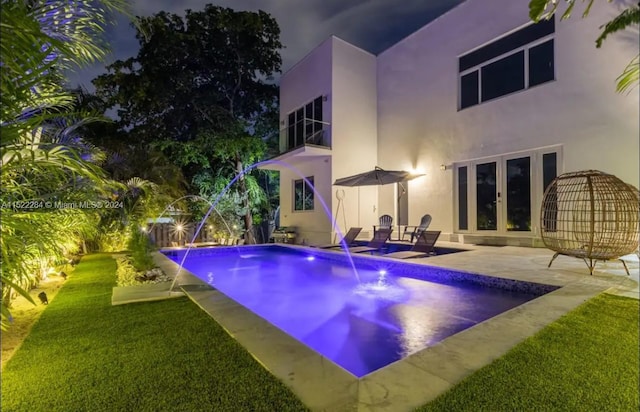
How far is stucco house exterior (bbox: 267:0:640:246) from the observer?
784 centimetres

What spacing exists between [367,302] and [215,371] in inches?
142

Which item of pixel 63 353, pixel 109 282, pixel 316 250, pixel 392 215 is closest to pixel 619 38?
pixel 392 215

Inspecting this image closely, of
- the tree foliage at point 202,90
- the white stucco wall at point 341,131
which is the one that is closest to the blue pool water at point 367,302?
the white stucco wall at point 341,131

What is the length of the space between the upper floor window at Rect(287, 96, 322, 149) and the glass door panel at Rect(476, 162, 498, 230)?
5.87 meters

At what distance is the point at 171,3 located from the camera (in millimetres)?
14648

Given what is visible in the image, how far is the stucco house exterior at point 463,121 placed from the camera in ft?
25.7

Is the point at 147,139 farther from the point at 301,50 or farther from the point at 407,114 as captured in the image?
the point at 407,114

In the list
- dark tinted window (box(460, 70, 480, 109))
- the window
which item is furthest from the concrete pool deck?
the window

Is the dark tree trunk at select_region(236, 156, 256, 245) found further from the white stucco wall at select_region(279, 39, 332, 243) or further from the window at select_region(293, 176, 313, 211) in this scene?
the window at select_region(293, 176, 313, 211)

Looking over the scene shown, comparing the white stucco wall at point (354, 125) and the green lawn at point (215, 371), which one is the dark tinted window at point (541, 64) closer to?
the white stucco wall at point (354, 125)

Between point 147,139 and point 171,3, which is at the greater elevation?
point 171,3

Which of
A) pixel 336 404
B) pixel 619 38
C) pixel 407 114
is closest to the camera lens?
pixel 336 404

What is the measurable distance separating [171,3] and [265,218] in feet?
35.8

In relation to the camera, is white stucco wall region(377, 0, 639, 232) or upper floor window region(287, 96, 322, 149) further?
upper floor window region(287, 96, 322, 149)
